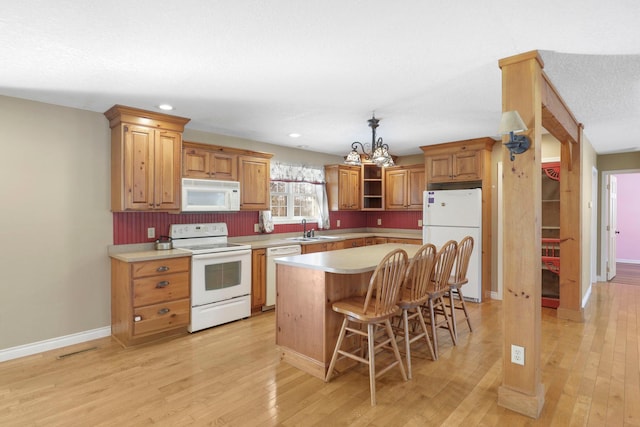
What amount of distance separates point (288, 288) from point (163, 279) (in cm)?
139

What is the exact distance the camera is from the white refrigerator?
487 centimetres

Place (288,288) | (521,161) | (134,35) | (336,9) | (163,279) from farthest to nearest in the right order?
(163,279) < (288,288) < (521,161) < (134,35) < (336,9)

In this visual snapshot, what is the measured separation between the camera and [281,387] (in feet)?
8.49

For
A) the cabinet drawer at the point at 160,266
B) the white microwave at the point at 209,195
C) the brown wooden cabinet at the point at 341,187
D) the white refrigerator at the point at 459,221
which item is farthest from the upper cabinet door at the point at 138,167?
the white refrigerator at the point at 459,221

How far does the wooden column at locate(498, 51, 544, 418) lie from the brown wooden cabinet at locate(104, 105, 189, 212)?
3140 millimetres

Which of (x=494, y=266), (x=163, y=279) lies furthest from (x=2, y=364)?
(x=494, y=266)

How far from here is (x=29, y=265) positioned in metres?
3.24

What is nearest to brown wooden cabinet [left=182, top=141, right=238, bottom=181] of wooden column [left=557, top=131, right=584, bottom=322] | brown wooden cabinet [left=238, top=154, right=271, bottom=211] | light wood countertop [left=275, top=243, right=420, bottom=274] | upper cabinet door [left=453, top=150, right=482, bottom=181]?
brown wooden cabinet [left=238, top=154, right=271, bottom=211]

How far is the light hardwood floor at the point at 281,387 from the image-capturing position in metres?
2.22

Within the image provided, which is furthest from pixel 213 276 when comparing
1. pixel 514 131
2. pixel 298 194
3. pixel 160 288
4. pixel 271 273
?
pixel 514 131

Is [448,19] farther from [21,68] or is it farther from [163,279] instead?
[163,279]

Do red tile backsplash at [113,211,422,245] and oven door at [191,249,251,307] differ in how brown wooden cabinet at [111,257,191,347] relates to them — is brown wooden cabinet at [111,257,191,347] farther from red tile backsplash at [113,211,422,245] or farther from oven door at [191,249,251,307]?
red tile backsplash at [113,211,422,245]

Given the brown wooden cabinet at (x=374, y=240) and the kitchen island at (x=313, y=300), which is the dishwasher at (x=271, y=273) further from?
the brown wooden cabinet at (x=374, y=240)

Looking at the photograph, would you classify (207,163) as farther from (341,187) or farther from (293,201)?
(341,187)
